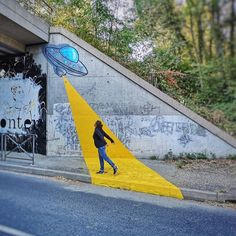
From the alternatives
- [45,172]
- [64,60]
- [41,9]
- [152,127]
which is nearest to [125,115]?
[152,127]

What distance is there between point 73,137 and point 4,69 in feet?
14.7

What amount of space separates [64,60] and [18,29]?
77.7 inches

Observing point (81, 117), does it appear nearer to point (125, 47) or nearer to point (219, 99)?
point (125, 47)

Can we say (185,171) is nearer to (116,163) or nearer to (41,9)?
(116,163)

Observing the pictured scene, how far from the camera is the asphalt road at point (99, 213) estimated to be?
449cm

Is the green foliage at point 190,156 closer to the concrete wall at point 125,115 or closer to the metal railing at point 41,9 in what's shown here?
the concrete wall at point 125,115

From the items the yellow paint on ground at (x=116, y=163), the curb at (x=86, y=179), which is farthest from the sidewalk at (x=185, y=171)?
the yellow paint on ground at (x=116, y=163)

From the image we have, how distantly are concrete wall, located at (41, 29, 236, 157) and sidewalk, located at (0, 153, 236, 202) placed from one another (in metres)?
0.58

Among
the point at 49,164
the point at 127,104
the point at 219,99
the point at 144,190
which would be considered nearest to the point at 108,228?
the point at 144,190

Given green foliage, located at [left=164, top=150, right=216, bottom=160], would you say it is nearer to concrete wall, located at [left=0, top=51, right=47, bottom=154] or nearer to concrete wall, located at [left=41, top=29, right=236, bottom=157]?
concrete wall, located at [left=41, top=29, right=236, bottom=157]

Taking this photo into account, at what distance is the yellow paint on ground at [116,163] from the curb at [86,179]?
190 mm

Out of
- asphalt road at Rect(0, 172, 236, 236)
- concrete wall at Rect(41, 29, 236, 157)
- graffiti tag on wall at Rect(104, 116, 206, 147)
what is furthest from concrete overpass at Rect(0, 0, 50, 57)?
asphalt road at Rect(0, 172, 236, 236)

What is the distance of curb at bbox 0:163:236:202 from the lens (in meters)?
6.63

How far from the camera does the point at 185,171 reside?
30.4 ft
